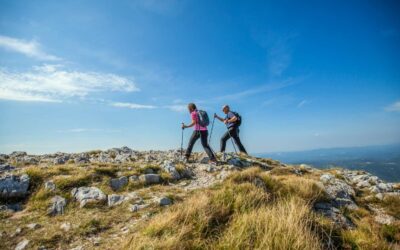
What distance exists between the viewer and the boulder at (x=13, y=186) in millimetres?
6254

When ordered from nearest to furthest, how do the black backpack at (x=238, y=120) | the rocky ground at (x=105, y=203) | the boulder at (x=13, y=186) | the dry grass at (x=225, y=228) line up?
1. the dry grass at (x=225, y=228)
2. the rocky ground at (x=105, y=203)
3. the boulder at (x=13, y=186)
4. the black backpack at (x=238, y=120)

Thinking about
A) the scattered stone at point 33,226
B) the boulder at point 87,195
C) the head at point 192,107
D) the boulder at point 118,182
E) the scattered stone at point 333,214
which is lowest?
the scattered stone at point 333,214

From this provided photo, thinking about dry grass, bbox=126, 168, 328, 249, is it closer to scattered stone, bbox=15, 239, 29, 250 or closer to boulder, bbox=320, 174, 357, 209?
scattered stone, bbox=15, 239, 29, 250

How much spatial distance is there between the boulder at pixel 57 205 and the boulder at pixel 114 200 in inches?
46.3

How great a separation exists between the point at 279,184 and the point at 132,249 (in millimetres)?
6055

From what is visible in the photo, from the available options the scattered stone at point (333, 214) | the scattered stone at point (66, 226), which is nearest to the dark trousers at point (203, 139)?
the scattered stone at point (333, 214)

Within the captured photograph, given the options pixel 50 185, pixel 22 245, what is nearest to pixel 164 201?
pixel 22 245

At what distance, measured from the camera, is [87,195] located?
6.34m

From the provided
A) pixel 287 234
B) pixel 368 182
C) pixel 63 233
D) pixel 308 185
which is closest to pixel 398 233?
pixel 308 185

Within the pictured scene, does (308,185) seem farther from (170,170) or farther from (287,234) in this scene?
(170,170)

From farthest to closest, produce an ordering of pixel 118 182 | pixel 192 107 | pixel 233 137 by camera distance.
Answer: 1. pixel 233 137
2. pixel 192 107
3. pixel 118 182

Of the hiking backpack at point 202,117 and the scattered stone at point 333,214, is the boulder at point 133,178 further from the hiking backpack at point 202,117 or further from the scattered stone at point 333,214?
the scattered stone at point 333,214

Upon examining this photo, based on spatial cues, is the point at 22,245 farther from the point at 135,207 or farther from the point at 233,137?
the point at 233,137

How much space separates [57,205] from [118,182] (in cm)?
203
